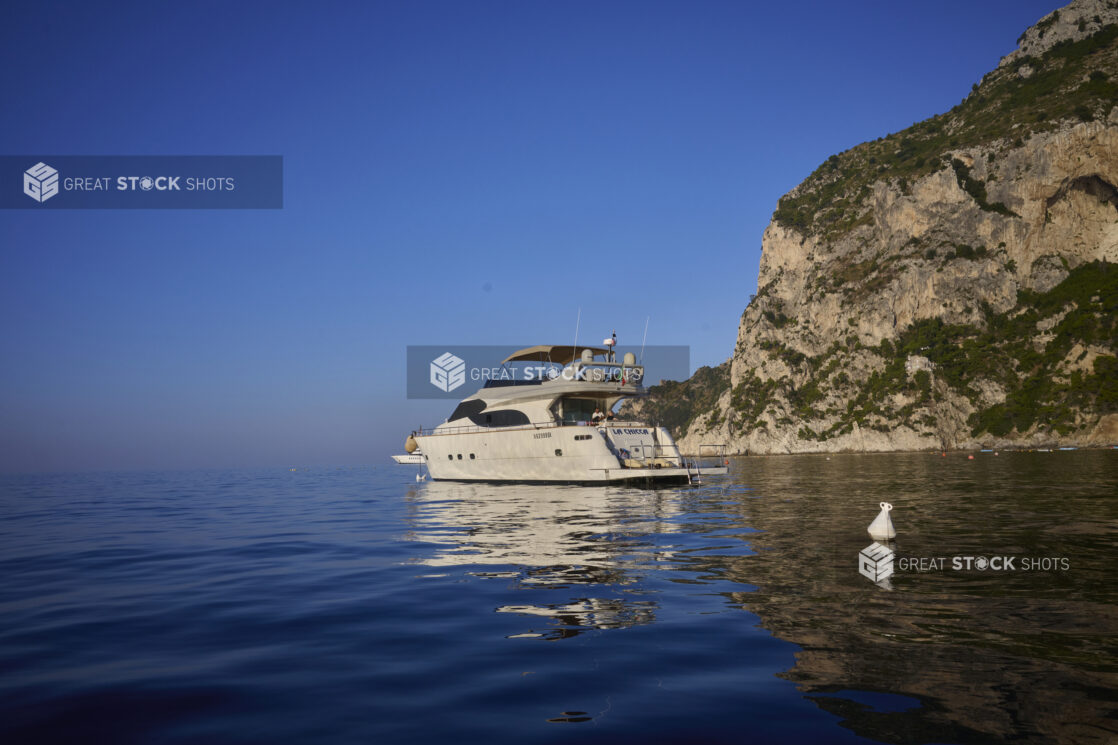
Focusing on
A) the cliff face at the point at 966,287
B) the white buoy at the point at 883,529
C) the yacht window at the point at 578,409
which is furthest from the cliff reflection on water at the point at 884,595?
the cliff face at the point at 966,287

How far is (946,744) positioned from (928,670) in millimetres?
1349

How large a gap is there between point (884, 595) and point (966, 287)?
125603 mm

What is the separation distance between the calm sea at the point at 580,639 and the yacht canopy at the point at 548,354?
2142cm

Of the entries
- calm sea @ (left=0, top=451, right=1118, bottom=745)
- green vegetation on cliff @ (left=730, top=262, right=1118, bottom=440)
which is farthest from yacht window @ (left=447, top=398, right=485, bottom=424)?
green vegetation on cliff @ (left=730, top=262, right=1118, bottom=440)

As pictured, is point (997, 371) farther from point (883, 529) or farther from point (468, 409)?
point (883, 529)

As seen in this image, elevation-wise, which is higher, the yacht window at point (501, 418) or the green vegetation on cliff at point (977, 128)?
the green vegetation on cliff at point (977, 128)

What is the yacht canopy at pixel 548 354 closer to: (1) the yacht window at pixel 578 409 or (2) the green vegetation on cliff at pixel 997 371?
(1) the yacht window at pixel 578 409

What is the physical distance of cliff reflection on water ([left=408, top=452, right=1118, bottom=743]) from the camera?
13.9 feet

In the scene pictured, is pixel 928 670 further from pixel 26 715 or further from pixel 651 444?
pixel 651 444

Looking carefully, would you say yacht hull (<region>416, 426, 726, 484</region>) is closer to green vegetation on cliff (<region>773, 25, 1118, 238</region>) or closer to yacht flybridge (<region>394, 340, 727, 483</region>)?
yacht flybridge (<region>394, 340, 727, 483</region>)

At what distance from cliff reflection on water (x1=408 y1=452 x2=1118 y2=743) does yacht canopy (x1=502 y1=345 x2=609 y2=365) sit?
57.3ft

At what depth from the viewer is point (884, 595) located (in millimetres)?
7367

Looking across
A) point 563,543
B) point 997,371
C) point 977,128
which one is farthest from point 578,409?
point 977,128

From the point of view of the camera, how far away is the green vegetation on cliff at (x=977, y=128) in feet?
364
